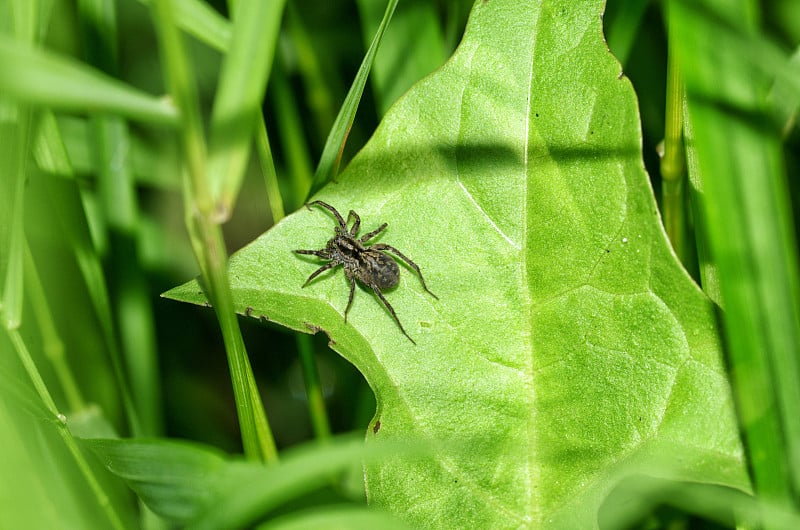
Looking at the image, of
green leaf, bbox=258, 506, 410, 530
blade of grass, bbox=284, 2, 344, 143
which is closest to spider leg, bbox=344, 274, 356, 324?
green leaf, bbox=258, 506, 410, 530

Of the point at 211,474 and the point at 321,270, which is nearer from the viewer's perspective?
the point at 211,474

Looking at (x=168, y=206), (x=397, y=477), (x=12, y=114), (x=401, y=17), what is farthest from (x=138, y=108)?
(x=168, y=206)

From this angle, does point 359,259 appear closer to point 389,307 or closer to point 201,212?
point 389,307

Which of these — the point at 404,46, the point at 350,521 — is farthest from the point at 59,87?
the point at 404,46

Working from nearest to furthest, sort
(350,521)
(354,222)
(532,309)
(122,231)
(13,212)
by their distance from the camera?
(350,521) < (13,212) < (532,309) < (354,222) < (122,231)

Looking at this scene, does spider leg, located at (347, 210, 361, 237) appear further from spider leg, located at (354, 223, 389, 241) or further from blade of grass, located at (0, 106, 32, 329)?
blade of grass, located at (0, 106, 32, 329)

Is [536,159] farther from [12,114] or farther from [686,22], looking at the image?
[12,114]
